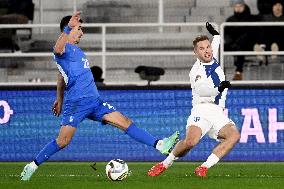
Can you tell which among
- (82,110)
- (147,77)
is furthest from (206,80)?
(147,77)

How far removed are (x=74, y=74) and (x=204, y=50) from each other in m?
1.77

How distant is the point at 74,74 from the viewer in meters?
16.2

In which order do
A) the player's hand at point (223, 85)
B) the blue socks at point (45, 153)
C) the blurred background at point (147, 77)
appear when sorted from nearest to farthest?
the player's hand at point (223, 85) < the blue socks at point (45, 153) < the blurred background at point (147, 77)

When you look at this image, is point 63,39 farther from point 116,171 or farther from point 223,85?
point 223,85

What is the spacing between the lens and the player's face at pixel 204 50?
15.8m

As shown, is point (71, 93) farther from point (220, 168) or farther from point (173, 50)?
point (173, 50)

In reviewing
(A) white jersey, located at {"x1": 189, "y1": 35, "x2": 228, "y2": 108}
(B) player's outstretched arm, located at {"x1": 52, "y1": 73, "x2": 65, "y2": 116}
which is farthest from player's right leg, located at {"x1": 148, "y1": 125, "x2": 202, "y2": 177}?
(B) player's outstretched arm, located at {"x1": 52, "y1": 73, "x2": 65, "y2": 116}

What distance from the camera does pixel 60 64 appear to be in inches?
640

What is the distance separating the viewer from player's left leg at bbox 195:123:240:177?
15.5 meters

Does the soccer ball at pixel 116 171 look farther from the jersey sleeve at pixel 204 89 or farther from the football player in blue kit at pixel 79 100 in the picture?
the jersey sleeve at pixel 204 89

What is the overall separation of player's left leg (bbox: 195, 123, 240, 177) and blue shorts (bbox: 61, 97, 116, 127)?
1.52m

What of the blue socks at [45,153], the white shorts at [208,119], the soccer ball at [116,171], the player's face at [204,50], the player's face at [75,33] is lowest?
the soccer ball at [116,171]

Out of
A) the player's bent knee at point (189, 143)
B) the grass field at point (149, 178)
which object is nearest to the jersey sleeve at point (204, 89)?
the player's bent knee at point (189, 143)

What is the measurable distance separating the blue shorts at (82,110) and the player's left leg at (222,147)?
1.52 m
